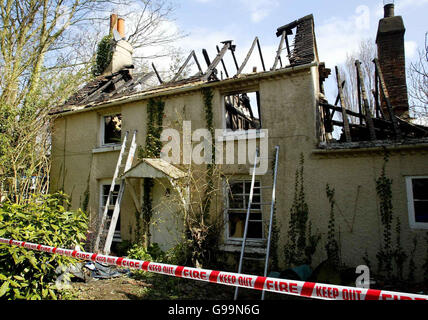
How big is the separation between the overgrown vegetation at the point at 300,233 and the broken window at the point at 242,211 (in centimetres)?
90

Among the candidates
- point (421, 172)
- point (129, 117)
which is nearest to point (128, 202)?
point (129, 117)

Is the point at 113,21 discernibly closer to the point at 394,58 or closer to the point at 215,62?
the point at 215,62

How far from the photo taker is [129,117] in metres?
9.20

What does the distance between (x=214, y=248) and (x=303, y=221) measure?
8.04ft

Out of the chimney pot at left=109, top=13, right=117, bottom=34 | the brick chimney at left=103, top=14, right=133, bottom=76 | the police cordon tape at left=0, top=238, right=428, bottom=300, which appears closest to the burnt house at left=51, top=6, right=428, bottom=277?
the brick chimney at left=103, top=14, right=133, bottom=76

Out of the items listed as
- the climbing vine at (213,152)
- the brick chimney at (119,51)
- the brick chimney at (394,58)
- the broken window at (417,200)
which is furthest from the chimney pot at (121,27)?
the broken window at (417,200)

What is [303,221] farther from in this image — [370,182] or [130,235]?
[130,235]

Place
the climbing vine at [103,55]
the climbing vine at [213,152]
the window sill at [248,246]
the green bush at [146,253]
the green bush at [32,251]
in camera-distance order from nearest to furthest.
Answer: the green bush at [32,251], the window sill at [248,246], the climbing vine at [213,152], the green bush at [146,253], the climbing vine at [103,55]

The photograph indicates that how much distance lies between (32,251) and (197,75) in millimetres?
7869

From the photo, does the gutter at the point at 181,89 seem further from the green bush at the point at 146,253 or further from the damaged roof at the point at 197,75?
the green bush at the point at 146,253

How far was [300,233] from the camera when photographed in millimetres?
6395

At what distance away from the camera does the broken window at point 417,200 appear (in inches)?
223

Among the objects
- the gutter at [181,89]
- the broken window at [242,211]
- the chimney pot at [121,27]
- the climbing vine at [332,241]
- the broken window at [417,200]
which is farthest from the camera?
the chimney pot at [121,27]
